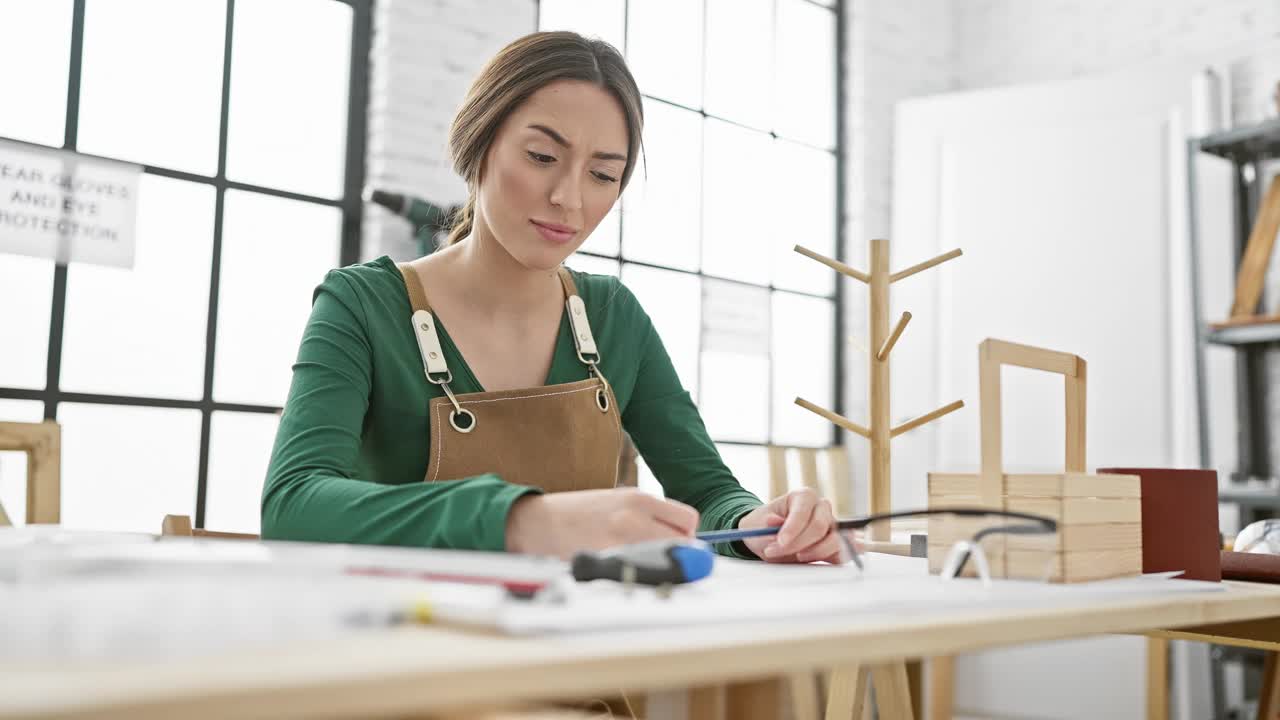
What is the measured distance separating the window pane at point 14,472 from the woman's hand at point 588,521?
2234 mm

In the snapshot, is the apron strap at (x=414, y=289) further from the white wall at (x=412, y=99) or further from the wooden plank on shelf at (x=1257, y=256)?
the wooden plank on shelf at (x=1257, y=256)

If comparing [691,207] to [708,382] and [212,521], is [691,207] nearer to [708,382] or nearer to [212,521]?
[708,382]

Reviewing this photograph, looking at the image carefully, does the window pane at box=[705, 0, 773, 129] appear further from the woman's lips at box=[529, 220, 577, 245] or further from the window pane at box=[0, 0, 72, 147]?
the woman's lips at box=[529, 220, 577, 245]

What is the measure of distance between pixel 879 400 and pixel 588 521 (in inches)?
34.1

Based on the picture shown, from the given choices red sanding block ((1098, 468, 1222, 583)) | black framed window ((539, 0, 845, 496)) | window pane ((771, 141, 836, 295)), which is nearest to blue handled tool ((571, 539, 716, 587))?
red sanding block ((1098, 468, 1222, 583))

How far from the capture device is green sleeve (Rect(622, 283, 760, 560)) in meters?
1.54

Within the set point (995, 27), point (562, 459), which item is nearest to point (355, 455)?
point (562, 459)

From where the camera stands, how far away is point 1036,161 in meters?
4.08

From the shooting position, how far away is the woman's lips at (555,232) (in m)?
1.46

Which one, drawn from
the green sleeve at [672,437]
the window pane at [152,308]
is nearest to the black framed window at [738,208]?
the window pane at [152,308]

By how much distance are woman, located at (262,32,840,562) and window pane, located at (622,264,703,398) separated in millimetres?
2335

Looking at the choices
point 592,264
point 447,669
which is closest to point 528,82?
point 447,669

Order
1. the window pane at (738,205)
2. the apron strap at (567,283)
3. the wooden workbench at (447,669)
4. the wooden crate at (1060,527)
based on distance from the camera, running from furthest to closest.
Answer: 1. the window pane at (738,205)
2. the apron strap at (567,283)
3. the wooden crate at (1060,527)
4. the wooden workbench at (447,669)

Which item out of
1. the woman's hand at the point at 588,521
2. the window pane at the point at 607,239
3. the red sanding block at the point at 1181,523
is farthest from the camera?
the window pane at the point at 607,239
